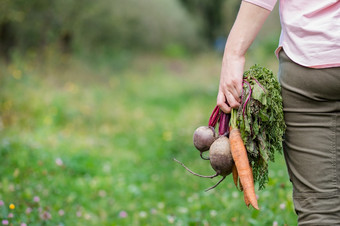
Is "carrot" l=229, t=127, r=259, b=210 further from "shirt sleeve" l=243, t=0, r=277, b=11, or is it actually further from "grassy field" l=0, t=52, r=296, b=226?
"grassy field" l=0, t=52, r=296, b=226

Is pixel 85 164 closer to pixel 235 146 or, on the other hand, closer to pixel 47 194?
pixel 47 194

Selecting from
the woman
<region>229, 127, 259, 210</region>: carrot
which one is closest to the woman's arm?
the woman

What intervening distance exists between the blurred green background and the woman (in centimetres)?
134

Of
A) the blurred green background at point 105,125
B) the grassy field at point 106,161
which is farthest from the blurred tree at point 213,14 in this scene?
the grassy field at point 106,161

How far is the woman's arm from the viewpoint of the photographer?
1890 millimetres

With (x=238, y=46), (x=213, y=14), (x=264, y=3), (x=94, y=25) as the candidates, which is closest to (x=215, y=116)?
(x=238, y=46)

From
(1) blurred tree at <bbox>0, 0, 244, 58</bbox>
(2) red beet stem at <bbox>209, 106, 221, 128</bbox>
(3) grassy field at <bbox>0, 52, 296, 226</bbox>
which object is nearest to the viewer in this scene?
(2) red beet stem at <bbox>209, 106, 221, 128</bbox>

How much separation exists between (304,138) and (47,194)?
116 inches

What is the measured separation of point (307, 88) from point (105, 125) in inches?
261

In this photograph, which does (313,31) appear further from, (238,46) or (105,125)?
(105,125)

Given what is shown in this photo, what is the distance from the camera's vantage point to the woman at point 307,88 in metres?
1.79

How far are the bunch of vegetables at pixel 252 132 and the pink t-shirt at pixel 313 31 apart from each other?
175mm

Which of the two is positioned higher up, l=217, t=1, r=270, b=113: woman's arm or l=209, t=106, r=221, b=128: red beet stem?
l=217, t=1, r=270, b=113: woman's arm

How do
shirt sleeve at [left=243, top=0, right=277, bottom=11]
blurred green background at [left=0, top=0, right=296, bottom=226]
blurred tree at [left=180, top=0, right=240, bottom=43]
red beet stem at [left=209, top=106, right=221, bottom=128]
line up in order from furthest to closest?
blurred tree at [left=180, top=0, right=240, bottom=43], blurred green background at [left=0, top=0, right=296, bottom=226], red beet stem at [left=209, top=106, right=221, bottom=128], shirt sleeve at [left=243, top=0, right=277, bottom=11]
